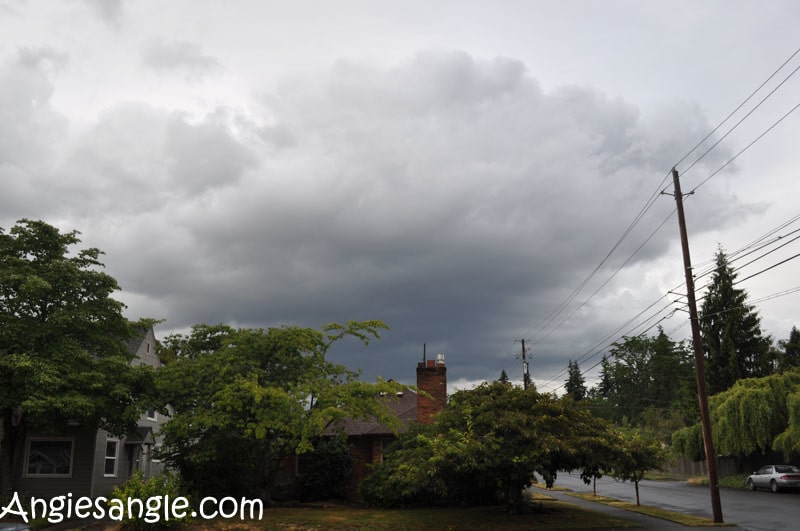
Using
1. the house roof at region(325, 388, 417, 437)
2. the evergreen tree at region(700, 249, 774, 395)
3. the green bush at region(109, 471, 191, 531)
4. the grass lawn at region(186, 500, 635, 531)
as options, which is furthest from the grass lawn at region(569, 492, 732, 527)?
the evergreen tree at region(700, 249, 774, 395)

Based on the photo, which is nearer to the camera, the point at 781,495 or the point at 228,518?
the point at 228,518

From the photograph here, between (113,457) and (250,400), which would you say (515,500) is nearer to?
(250,400)

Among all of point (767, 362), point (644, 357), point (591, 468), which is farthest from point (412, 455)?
point (644, 357)

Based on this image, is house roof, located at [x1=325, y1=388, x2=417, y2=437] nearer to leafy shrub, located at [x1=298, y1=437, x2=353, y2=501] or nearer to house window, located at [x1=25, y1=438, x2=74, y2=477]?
leafy shrub, located at [x1=298, y1=437, x2=353, y2=501]

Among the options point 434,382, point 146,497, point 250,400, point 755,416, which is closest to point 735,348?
point 755,416

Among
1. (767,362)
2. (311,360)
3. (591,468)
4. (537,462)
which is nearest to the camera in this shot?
(537,462)

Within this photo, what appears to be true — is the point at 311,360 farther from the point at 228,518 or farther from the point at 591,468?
the point at 591,468

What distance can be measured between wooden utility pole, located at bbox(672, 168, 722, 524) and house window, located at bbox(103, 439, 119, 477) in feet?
90.5

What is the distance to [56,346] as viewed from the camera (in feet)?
79.9

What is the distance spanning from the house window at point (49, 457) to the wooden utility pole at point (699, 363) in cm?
2626

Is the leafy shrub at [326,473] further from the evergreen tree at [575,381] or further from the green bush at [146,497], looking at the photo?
the evergreen tree at [575,381]

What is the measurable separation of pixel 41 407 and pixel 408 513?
522 inches

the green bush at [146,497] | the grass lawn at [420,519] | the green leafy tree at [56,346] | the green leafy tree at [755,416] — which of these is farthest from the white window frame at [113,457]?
the green leafy tree at [755,416]

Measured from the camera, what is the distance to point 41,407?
72.0 ft
